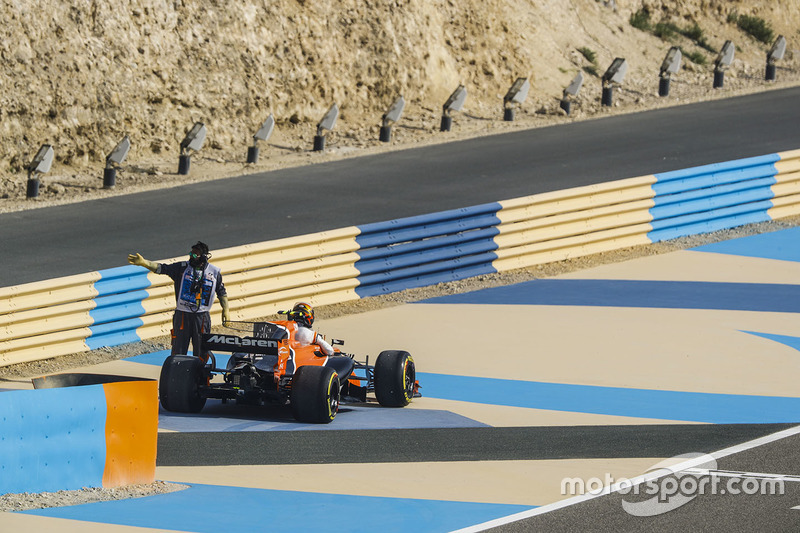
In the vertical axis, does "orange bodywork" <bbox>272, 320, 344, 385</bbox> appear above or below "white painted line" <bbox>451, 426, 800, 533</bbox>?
above

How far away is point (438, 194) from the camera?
22344mm

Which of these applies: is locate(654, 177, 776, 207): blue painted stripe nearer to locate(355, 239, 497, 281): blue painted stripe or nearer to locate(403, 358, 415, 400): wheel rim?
locate(355, 239, 497, 281): blue painted stripe

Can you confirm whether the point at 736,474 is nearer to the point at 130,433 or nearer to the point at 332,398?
the point at 332,398

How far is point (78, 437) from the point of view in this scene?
9.67m

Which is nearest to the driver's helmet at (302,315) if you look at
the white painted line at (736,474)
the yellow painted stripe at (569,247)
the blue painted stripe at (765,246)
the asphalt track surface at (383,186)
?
the white painted line at (736,474)

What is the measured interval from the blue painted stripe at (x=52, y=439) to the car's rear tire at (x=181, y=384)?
2.54 m

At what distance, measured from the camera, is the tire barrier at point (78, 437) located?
9.28 meters

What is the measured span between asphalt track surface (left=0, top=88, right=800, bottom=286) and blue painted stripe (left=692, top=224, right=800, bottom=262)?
270cm

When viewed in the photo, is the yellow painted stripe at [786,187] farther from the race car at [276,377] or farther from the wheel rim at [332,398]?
the wheel rim at [332,398]

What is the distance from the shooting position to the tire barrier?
9.28 m

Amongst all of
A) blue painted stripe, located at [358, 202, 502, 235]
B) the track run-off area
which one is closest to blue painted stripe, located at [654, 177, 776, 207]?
the track run-off area

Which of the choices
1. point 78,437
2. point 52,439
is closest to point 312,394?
point 78,437

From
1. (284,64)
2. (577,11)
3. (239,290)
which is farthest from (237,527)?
(577,11)

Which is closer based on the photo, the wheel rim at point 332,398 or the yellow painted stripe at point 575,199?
the wheel rim at point 332,398
